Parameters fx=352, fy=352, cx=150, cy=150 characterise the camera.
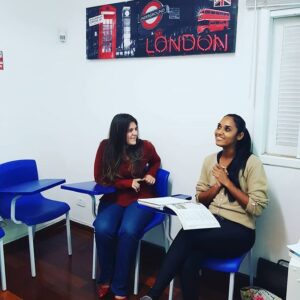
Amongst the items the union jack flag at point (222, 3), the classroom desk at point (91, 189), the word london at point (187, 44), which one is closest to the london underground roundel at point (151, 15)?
the word london at point (187, 44)

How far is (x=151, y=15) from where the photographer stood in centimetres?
255

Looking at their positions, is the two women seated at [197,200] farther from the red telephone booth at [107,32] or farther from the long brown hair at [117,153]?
the red telephone booth at [107,32]

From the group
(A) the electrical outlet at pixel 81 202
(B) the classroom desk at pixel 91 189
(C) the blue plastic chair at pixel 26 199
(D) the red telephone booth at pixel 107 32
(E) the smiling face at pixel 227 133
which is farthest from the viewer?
(A) the electrical outlet at pixel 81 202

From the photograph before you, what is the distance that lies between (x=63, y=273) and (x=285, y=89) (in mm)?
1987

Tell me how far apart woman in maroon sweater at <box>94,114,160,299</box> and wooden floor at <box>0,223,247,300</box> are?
0.73 ft

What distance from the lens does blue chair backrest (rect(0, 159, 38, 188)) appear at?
2.59m

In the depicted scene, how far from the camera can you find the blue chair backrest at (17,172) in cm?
259

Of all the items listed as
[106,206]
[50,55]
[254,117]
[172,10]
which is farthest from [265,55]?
[50,55]

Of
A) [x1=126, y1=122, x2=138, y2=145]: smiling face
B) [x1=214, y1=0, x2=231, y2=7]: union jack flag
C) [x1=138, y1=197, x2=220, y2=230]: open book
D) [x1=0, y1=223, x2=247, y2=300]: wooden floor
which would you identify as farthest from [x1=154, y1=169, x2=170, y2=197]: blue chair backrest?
[x1=214, y1=0, x2=231, y2=7]: union jack flag

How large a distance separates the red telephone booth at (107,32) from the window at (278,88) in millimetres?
1154

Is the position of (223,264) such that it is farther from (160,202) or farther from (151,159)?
(151,159)

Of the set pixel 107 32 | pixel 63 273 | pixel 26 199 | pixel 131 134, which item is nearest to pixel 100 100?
pixel 107 32

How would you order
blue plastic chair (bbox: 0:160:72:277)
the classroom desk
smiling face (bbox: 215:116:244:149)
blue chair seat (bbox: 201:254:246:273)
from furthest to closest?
blue plastic chair (bbox: 0:160:72:277), the classroom desk, smiling face (bbox: 215:116:244:149), blue chair seat (bbox: 201:254:246:273)

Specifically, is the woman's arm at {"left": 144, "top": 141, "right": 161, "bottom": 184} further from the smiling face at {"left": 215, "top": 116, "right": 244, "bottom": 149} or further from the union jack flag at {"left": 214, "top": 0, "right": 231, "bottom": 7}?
the union jack flag at {"left": 214, "top": 0, "right": 231, "bottom": 7}
